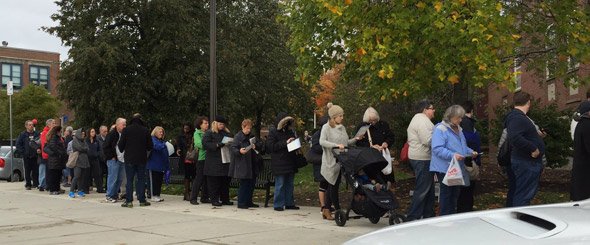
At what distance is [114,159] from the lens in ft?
41.2

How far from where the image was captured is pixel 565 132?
47.4ft

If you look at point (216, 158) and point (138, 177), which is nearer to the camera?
point (216, 158)

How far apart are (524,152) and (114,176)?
8131mm

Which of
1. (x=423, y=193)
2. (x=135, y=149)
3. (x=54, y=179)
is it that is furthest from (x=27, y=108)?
(x=423, y=193)

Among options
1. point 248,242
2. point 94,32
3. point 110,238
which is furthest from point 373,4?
point 94,32

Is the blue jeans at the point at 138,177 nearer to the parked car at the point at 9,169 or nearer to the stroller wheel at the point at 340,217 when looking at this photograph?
the stroller wheel at the point at 340,217

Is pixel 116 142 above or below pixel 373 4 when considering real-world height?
below

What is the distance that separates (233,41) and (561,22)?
24.2 metres

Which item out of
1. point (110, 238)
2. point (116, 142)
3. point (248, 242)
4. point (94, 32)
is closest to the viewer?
point (248, 242)

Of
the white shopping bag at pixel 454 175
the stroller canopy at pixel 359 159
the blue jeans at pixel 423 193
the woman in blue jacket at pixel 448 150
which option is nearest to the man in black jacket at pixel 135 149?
the stroller canopy at pixel 359 159

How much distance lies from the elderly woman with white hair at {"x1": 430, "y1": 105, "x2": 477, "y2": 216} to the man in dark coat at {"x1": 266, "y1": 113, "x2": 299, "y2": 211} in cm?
289

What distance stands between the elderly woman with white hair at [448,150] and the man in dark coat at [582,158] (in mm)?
1222

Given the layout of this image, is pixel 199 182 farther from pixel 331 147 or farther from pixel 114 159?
pixel 331 147

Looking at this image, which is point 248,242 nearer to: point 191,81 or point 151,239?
point 151,239
